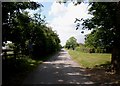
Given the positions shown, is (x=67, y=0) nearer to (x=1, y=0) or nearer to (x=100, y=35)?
(x=100, y=35)

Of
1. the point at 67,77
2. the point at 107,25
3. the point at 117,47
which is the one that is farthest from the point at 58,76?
the point at 107,25

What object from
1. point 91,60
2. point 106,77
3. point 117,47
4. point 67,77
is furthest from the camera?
point 91,60

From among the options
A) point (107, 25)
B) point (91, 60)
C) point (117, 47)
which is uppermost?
point (107, 25)

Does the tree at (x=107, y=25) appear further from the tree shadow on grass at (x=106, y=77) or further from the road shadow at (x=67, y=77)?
the road shadow at (x=67, y=77)

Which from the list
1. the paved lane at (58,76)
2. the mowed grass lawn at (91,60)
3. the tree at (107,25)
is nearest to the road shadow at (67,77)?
the paved lane at (58,76)

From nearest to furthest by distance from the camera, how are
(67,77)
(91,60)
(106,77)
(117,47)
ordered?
(67,77) < (106,77) < (117,47) < (91,60)

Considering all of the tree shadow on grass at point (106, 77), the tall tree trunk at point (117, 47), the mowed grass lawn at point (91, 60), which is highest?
the tall tree trunk at point (117, 47)

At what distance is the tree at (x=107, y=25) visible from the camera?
17969mm

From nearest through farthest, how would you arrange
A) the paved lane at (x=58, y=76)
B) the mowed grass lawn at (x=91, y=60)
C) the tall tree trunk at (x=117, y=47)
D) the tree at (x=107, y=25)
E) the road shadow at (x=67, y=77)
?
1. the road shadow at (x=67, y=77)
2. the paved lane at (x=58, y=76)
3. the tall tree trunk at (x=117, y=47)
4. the tree at (x=107, y=25)
5. the mowed grass lawn at (x=91, y=60)

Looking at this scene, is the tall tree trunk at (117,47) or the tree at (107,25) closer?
the tall tree trunk at (117,47)

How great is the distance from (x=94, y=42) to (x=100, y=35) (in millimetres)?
1918

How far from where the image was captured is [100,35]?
64.1 ft

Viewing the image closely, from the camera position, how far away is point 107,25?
60.7 ft

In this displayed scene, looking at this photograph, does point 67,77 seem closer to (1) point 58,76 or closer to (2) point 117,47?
(1) point 58,76
